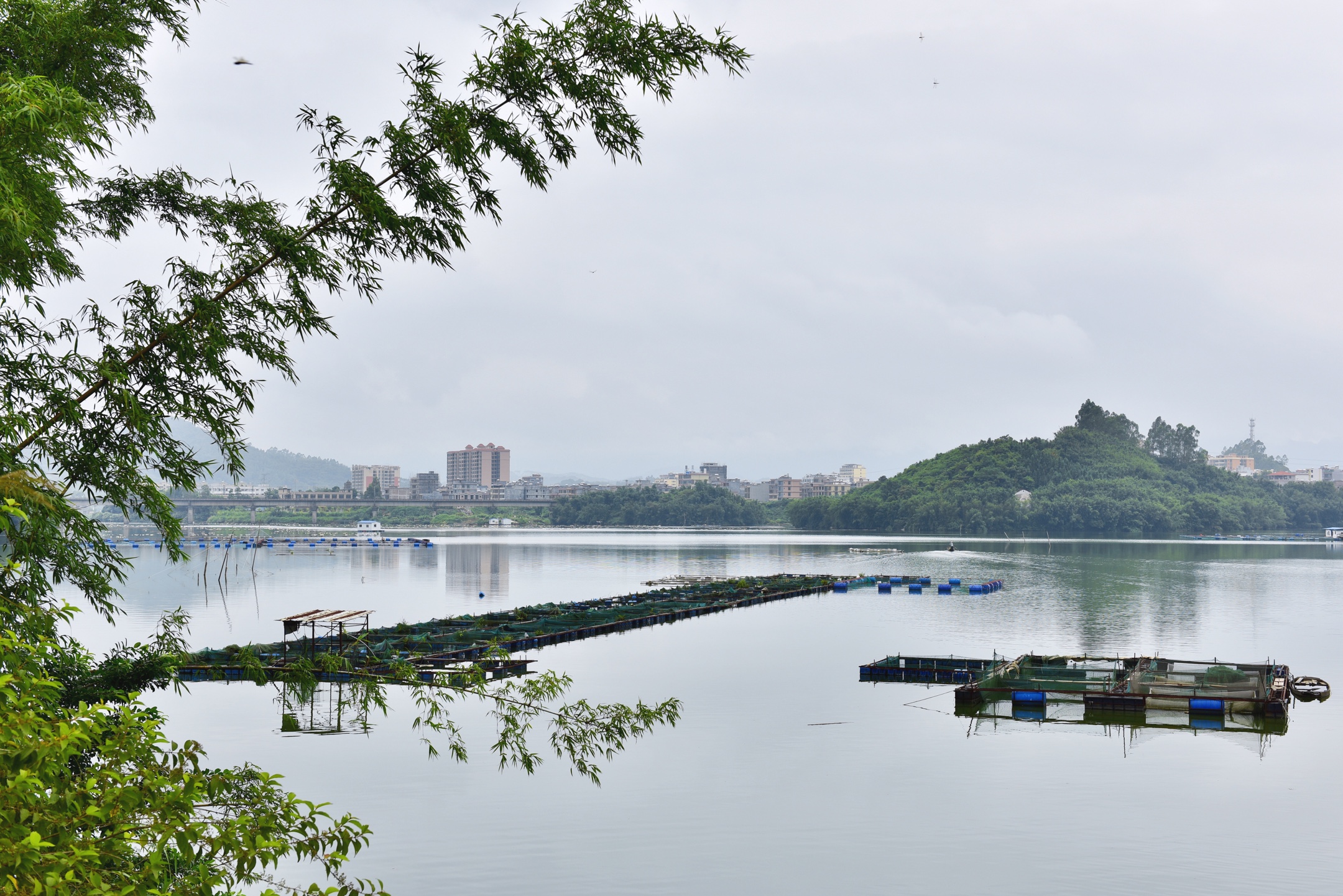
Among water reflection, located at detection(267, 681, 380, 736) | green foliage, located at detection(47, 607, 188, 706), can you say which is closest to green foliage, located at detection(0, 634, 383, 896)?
green foliage, located at detection(47, 607, 188, 706)

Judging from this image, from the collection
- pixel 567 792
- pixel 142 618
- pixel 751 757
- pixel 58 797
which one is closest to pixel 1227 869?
pixel 751 757

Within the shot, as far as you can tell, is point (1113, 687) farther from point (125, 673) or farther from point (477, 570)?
point (477, 570)

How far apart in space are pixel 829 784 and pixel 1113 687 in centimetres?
1560

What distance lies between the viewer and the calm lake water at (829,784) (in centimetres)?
2041

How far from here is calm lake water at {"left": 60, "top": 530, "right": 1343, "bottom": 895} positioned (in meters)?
20.4

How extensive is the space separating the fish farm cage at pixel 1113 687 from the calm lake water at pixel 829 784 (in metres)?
1.17

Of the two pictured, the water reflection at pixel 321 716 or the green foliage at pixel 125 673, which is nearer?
the green foliage at pixel 125 673

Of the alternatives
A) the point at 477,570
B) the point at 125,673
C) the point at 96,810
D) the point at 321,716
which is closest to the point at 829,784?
the point at 321,716

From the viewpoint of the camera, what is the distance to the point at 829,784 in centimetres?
2630

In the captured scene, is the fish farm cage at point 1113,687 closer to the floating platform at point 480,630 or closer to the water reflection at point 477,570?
the floating platform at point 480,630

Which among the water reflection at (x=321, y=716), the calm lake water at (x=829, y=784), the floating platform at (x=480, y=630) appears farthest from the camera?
the floating platform at (x=480, y=630)

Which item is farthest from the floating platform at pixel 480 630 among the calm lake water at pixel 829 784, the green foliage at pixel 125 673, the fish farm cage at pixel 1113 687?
the fish farm cage at pixel 1113 687

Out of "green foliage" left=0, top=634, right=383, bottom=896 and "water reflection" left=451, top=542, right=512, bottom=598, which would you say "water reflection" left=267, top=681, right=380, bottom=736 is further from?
"water reflection" left=451, top=542, right=512, bottom=598

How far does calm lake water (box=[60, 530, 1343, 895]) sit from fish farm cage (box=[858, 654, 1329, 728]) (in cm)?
117
